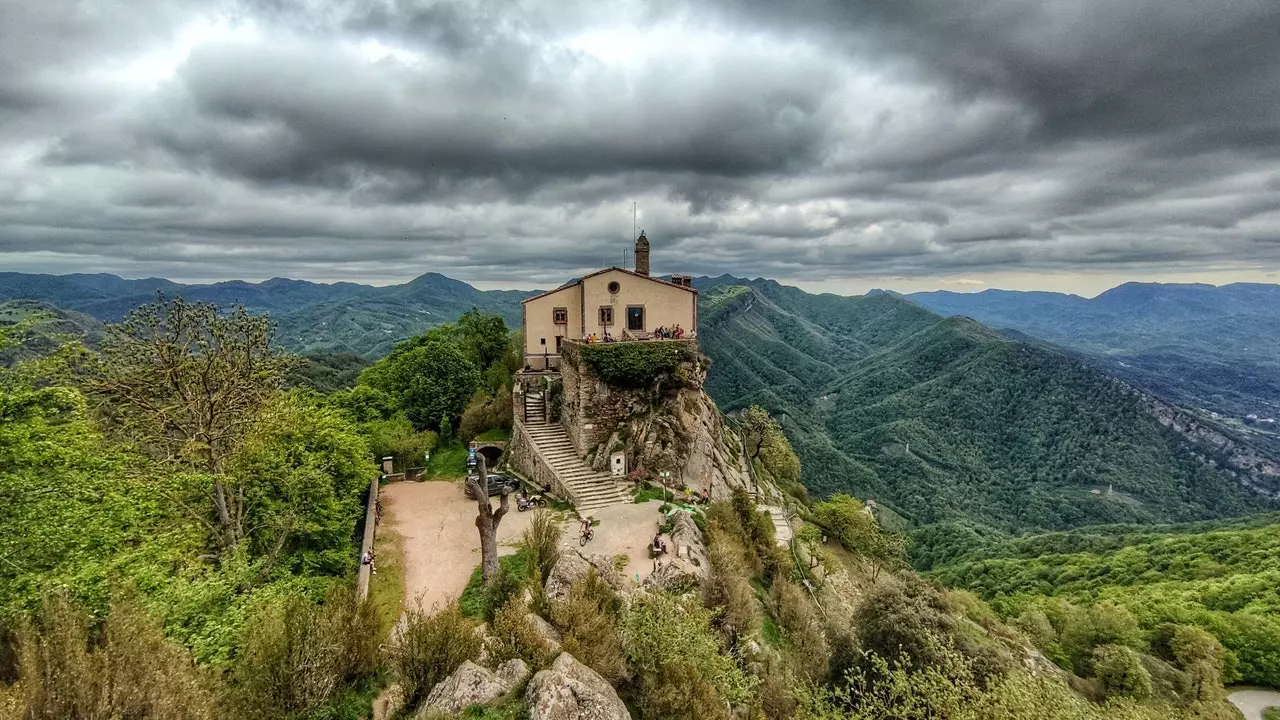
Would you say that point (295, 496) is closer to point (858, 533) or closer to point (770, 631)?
point (770, 631)

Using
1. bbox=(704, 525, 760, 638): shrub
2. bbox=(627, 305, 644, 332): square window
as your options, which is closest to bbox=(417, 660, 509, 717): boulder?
bbox=(704, 525, 760, 638): shrub

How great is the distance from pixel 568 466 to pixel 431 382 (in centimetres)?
1453

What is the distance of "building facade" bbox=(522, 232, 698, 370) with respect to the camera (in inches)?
1211

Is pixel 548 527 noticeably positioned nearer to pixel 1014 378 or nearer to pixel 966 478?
pixel 966 478

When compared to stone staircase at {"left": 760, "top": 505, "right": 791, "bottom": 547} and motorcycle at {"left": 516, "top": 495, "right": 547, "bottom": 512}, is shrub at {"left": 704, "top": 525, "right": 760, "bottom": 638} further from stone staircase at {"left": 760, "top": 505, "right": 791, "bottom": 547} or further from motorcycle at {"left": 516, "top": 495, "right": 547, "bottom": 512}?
motorcycle at {"left": 516, "top": 495, "right": 547, "bottom": 512}

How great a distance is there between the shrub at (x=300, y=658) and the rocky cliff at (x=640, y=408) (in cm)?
1616

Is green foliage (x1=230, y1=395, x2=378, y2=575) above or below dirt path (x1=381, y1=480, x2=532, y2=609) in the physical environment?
above

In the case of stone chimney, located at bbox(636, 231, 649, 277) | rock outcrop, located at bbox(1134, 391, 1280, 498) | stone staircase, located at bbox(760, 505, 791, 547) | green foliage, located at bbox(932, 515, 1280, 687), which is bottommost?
rock outcrop, located at bbox(1134, 391, 1280, 498)

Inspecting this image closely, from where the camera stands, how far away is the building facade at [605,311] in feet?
101

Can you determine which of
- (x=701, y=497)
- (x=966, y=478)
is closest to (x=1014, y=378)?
(x=966, y=478)

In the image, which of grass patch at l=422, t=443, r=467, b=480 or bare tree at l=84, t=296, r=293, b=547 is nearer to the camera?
bare tree at l=84, t=296, r=293, b=547

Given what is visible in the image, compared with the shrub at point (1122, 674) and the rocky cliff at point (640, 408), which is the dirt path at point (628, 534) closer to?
the rocky cliff at point (640, 408)

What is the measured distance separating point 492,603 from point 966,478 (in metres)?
165

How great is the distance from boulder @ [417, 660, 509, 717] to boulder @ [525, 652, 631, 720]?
31.8 inches
